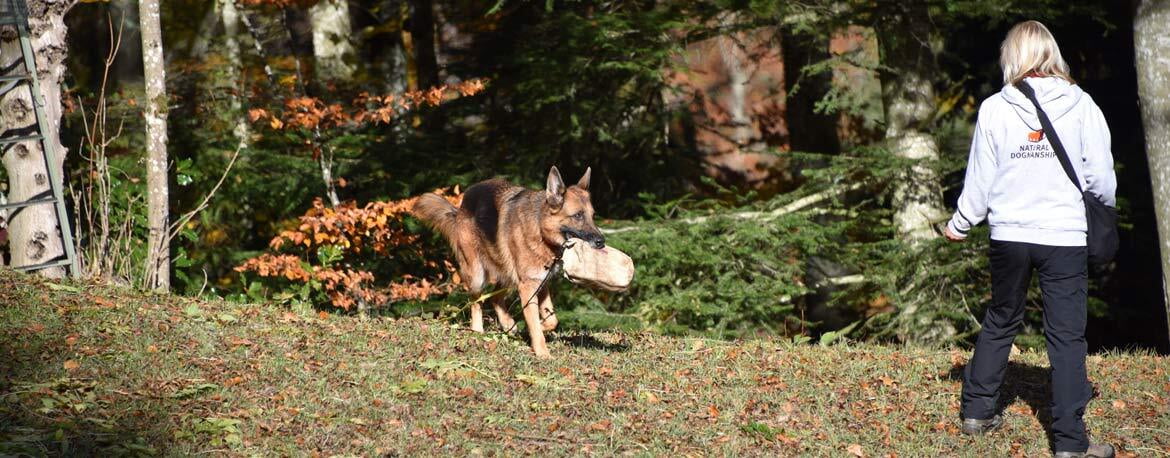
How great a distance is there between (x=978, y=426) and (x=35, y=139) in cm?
820

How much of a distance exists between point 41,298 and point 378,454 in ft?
12.6

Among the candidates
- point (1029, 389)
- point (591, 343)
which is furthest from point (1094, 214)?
point (591, 343)

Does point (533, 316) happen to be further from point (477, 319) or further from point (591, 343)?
point (591, 343)

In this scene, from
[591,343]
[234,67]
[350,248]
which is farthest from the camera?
[234,67]

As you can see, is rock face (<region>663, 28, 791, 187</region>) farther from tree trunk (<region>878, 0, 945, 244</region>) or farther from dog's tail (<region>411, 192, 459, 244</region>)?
dog's tail (<region>411, 192, 459, 244</region>)

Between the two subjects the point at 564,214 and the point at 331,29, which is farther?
the point at 331,29

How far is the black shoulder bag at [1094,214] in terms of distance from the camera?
5.95m

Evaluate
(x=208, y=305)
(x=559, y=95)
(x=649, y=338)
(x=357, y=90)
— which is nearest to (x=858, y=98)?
(x=559, y=95)

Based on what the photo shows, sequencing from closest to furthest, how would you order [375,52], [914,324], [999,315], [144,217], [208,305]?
[999,315], [208,305], [144,217], [914,324], [375,52]

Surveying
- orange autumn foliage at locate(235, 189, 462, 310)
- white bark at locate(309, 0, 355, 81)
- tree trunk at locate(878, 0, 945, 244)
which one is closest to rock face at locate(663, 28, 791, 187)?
tree trunk at locate(878, 0, 945, 244)

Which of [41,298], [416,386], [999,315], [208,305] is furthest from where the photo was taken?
[208,305]

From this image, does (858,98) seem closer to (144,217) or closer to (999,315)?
(999,315)

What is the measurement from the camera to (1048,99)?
19.6 ft

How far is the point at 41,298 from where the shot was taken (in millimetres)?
8227
